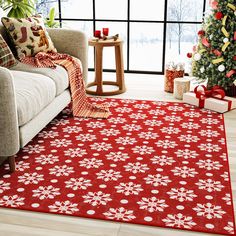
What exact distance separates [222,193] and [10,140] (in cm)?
134

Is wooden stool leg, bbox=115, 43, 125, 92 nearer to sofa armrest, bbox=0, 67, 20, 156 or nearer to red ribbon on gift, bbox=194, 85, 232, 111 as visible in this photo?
red ribbon on gift, bbox=194, 85, 232, 111

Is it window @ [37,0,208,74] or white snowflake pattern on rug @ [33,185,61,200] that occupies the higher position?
window @ [37,0,208,74]

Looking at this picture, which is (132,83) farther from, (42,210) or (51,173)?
(42,210)

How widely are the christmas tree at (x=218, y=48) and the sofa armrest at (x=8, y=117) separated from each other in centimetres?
229

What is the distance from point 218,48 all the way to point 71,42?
4.76 feet

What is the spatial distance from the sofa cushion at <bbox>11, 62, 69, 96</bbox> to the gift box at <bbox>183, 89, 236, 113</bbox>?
1.26 meters

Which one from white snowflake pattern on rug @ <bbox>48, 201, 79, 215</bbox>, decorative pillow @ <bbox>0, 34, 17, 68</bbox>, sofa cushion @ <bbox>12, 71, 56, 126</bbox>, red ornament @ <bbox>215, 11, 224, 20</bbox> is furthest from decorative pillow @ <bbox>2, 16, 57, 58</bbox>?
white snowflake pattern on rug @ <bbox>48, 201, 79, 215</bbox>

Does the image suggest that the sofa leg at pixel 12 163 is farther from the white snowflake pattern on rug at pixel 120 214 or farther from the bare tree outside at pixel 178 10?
the bare tree outside at pixel 178 10

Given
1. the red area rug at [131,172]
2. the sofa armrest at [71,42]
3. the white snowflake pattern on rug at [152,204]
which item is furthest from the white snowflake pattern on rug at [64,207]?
the sofa armrest at [71,42]

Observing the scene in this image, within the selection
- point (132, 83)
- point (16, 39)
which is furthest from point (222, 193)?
point (132, 83)

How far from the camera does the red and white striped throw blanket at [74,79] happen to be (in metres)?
3.75

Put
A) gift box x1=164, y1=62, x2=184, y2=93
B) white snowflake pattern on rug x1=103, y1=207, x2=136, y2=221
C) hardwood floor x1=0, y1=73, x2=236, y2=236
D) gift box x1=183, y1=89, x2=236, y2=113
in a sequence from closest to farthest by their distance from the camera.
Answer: hardwood floor x1=0, y1=73, x2=236, y2=236, white snowflake pattern on rug x1=103, y1=207, x2=136, y2=221, gift box x1=183, y1=89, x2=236, y2=113, gift box x1=164, y1=62, x2=184, y2=93

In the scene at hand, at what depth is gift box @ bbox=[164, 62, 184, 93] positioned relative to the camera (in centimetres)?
461

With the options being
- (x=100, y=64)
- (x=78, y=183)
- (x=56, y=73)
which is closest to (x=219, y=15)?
(x=100, y=64)
